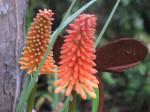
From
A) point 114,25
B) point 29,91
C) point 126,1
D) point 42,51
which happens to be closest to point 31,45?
point 42,51

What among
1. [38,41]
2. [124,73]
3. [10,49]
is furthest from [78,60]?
[124,73]

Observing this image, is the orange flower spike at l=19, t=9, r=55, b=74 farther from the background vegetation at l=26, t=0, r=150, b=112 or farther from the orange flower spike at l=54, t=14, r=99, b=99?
the background vegetation at l=26, t=0, r=150, b=112

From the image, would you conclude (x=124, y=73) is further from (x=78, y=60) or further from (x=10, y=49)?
(x=78, y=60)

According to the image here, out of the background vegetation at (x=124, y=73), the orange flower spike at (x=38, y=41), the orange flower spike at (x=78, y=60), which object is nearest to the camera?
the orange flower spike at (x=78, y=60)

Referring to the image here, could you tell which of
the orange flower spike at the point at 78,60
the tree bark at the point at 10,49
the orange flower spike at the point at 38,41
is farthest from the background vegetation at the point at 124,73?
the orange flower spike at the point at 78,60

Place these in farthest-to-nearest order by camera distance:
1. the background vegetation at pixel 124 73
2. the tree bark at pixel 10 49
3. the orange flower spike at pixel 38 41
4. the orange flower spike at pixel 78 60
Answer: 1. the background vegetation at pixel 124 73
2. the tree bark at pixel 10 49
3. the orange flower spike at pixel 38 41
4. the orange flower spike at pixel 78 60

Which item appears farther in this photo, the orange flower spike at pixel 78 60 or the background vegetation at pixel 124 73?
the background vegetation at pixel 124 73

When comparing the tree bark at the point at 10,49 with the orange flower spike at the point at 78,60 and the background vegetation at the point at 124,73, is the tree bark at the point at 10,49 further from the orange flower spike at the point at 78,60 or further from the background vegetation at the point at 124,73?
the background vegetation at the point at 124,73

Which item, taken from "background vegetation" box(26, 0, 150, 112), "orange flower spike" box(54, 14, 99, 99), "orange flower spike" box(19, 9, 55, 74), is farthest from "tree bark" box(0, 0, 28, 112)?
"background vegetation" box(26, 0, 150, 112)
